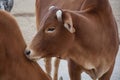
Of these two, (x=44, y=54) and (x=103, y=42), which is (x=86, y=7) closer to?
(x=103, y=42)

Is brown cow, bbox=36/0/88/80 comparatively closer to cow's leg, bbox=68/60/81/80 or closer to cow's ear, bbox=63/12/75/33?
cow's leg, bbox=68/60/81/80

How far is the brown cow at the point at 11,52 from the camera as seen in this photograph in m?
1.63

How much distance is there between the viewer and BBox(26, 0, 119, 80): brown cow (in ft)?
7.06

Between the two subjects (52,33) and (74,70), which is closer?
(52,33)

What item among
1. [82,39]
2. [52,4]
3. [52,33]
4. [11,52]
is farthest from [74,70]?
[11,52]

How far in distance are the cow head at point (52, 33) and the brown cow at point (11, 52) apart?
0.42 m

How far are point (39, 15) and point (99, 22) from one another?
0.84 m

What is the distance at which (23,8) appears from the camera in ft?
19.9

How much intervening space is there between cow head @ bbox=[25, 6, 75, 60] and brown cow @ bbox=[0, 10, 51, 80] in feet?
1.39

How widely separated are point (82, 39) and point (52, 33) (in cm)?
25

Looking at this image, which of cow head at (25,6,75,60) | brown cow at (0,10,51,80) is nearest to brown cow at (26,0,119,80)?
cow head at (25,6,75,60)

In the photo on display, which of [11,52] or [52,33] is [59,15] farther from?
[11,52]

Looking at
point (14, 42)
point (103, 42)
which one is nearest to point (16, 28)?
point (14, 42)

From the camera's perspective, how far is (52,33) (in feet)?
7.07
